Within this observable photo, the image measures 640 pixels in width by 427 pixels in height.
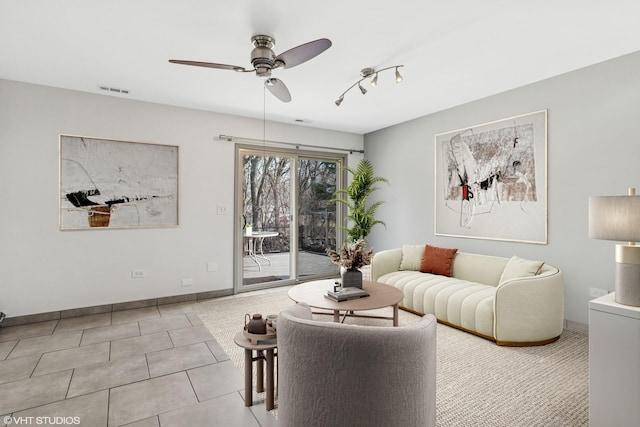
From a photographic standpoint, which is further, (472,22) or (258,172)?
(258,172)

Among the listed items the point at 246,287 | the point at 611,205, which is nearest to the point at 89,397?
the point at 246,287

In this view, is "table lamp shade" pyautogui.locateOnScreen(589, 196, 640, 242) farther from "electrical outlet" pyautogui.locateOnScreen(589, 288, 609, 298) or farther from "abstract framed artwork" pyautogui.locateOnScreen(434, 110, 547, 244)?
"abstract framed artwork" pyautogui.locateOnScreen(434, 110, 547, 244)

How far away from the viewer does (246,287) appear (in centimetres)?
497

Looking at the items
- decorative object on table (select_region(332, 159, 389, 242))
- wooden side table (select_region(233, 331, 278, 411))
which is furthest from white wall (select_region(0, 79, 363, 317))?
wooden side table (select_region(233, 331, 278, 411))

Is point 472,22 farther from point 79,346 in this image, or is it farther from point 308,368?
point 79,346

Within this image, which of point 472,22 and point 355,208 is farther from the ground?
point 472,22

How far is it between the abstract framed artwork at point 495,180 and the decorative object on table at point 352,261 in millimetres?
1897

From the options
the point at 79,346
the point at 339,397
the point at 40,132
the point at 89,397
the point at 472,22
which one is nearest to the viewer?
the point at 339,397

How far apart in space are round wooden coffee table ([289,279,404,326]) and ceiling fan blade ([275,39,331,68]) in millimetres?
1920

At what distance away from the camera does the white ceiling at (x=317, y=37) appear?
2244 millimetres

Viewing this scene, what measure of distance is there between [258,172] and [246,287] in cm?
182

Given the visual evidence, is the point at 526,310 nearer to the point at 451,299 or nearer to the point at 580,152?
the point at 451,299

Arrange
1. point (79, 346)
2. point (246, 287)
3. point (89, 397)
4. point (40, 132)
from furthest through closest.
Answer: point (246, 287)
point (40, 132)
point (79, 346)
point (89, 397)

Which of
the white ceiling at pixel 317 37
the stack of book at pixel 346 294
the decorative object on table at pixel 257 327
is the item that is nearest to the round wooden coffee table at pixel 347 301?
the stack of book at pixel 346 294
